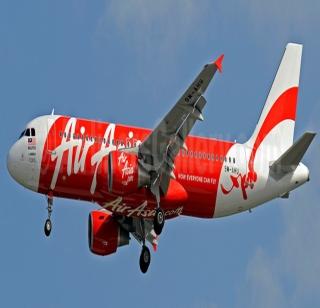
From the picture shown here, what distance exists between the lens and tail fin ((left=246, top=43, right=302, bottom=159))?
3873 inches

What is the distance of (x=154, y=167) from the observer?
90500 mm

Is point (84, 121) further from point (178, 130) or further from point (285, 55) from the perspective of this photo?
point (285, 55)

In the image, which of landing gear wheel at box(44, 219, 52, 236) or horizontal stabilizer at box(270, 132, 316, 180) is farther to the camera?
horizontal stabilizer at box(270, 132, 316, 180)

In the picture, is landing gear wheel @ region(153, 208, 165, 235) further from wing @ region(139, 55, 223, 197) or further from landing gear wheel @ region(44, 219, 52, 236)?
landing gear wheel @ region(44, 219, 52, 236)

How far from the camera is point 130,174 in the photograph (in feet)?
294

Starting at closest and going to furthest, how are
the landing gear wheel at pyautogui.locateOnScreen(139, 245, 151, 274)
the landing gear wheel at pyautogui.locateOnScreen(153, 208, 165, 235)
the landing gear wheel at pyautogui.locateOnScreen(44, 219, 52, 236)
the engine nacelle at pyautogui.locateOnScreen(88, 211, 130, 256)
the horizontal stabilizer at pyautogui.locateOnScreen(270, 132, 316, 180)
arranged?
1. the landing gear wheel at pyautogui.locateOnScreen(153, 208, 165, 235)
2. the landing gear wheel at pyautogui.locateOnScreen(44, 219, 52, 236)
3. the horizontal stabilizer at pyautogui.locateOnScreen(270, 132, 316, 180)
4. the landing gear wheel at pyautogui.locateOnScreen(139, 245, 151, 274)
5. the engine nacelle at pyautogui.locateOnScreen(88, 211, 130, 256)

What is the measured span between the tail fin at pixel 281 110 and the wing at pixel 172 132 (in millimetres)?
8855

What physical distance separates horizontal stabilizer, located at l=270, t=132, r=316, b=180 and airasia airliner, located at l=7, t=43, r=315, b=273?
0.20 feet

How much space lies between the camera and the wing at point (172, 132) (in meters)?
84.3

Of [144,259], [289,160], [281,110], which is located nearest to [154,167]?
[144,259]

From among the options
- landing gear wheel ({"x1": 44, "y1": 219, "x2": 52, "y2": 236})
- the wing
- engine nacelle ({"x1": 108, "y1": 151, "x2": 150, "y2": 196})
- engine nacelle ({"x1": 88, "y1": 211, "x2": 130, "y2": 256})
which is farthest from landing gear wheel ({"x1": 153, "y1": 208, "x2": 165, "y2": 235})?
engine nacelle ({"x1": 88, "y1": 211, "x2": 130, "y2": 256})

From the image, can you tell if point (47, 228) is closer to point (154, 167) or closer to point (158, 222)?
point (158, 222)

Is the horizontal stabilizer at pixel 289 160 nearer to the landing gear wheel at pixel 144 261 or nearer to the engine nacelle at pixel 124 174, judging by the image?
the landing gear wheel at pixel 144 261

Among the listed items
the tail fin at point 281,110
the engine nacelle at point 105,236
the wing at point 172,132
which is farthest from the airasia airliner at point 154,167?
the engine nacelle at point 105,236
